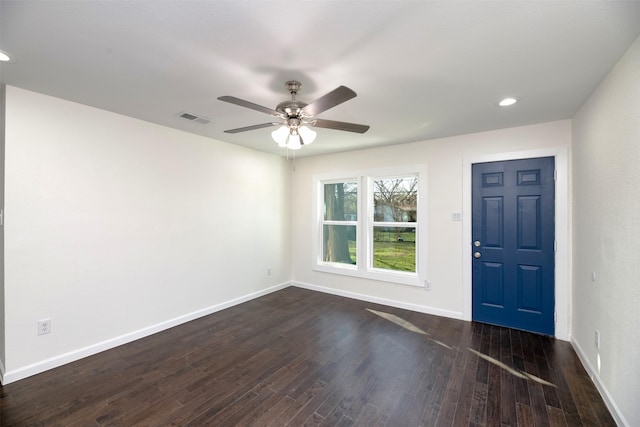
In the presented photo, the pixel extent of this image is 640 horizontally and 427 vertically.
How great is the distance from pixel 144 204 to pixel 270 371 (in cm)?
232

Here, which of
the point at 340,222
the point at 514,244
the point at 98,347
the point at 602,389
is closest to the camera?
the point at 602,389

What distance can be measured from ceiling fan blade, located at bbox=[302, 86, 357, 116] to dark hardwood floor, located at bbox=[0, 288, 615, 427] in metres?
2.16

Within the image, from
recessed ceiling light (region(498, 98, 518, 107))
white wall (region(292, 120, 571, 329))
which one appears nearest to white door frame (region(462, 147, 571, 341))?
white wall (region(292, 120, 571, 329))

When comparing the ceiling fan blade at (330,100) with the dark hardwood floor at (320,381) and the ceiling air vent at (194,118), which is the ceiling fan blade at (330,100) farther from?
the dark hardwood floor at (320,381)

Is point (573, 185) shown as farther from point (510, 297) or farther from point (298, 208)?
point (298, 208)

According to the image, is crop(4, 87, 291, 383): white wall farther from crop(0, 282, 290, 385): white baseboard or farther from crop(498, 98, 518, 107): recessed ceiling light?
crop(498, 98, 518, 107): recessed ceiling light

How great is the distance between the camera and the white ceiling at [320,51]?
56.6 inches

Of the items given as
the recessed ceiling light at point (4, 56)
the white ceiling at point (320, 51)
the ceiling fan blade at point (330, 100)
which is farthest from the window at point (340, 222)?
the recessed ceiling light at point (4, 56)

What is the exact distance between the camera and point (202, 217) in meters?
3.80

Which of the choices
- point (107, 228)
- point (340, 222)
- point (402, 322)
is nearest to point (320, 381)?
point (402, 322)

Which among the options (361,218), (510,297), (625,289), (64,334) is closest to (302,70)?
(625,289)

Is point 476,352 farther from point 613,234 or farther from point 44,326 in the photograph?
point 44,326

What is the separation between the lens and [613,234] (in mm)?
1987

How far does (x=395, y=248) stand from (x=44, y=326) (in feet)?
13.7
